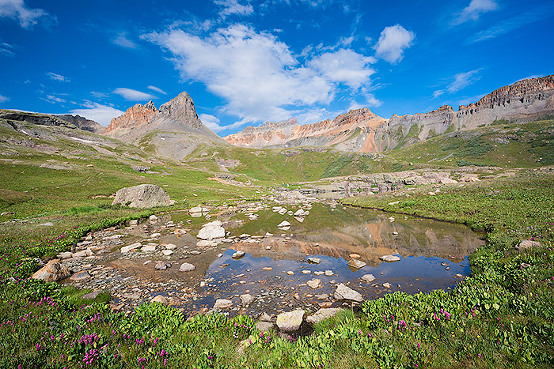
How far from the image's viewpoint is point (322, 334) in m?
6.10

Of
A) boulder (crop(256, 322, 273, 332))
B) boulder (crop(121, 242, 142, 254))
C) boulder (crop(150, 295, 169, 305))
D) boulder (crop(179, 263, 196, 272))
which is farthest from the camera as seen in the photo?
boulder (crop(121, 242, 142, 254))

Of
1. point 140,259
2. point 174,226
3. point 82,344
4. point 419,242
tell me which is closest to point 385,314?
point 82,344

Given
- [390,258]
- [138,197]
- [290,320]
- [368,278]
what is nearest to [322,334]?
[290,320]

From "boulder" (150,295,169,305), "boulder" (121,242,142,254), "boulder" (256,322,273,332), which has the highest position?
"boulder" (121,242,142,254)

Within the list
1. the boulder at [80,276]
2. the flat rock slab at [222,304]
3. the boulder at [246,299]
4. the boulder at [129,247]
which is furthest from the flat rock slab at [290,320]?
the boulder at [129,247]

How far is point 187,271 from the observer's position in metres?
12.5

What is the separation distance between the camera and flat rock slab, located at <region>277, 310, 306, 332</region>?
762 cm

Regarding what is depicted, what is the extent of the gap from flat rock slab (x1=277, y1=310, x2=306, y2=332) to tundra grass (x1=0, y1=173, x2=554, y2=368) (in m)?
1.09

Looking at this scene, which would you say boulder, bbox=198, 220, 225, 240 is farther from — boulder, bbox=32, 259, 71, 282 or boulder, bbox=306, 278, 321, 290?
boulder, bbox=306, 278, 321, 290

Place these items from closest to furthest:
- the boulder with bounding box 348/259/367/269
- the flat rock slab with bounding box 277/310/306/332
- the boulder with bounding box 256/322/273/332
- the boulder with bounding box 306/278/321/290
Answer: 1. the boulder with bounding box 256/322/273/332
2. the flat rock slab with bounding box 277/310/306/332
3. the boulder with bounding box 306/278/321/290
4. the boulder with bounding box 348/259/367/269

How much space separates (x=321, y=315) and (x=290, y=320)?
1.25 m

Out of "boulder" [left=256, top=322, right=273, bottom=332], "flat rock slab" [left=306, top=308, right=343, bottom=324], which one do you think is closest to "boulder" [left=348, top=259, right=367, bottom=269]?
"flat rock slab" [left=306, top=308, right=343, bottom=324]

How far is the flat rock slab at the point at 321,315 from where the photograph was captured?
790 centimetres

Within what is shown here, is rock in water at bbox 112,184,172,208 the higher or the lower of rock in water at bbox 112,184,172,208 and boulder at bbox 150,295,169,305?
the higher
